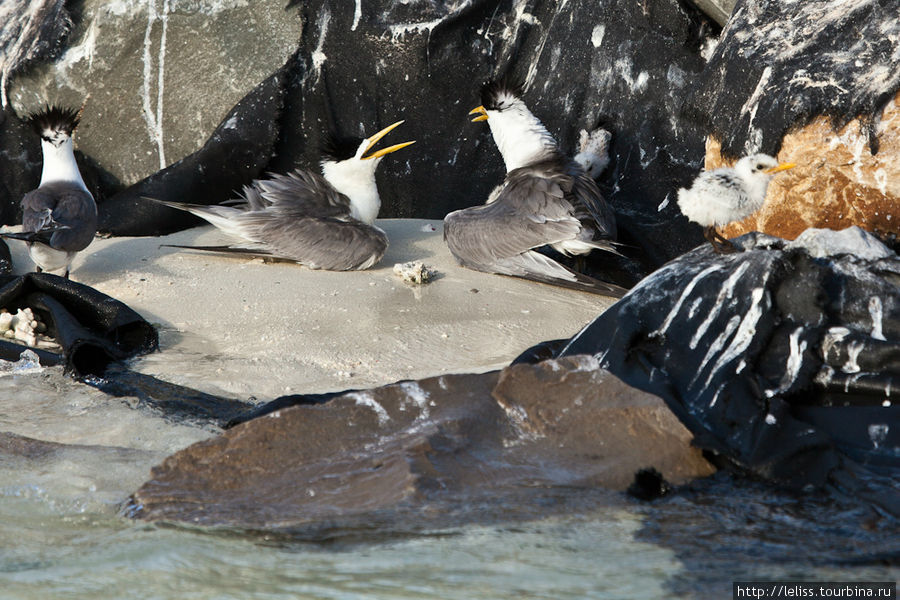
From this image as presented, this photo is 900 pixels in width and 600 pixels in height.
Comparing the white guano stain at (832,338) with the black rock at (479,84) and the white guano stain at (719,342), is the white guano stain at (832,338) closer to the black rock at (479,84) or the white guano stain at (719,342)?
the white guano stain at (719,342)

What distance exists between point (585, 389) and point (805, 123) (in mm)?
2038

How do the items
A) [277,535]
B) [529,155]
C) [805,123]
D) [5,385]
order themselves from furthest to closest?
[529,155], [805,123], [5,385], [277,535]

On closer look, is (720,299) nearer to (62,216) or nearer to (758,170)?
(758,170)

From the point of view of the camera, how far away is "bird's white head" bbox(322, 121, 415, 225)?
5.68 m

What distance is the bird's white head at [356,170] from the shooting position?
5.68m

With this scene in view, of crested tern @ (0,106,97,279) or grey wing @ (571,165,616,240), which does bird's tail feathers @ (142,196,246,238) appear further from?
grey wing @ (571,165,616,240)

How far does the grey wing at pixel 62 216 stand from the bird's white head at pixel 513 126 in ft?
7.55

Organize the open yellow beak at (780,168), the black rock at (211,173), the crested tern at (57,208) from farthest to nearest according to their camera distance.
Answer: the black rock at (211,173), the crested tern at (57,208), the open yellow beak at (780,168)

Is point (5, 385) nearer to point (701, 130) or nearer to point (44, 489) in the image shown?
point (44, 489)

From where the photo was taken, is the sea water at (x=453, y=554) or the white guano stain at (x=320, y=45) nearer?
the sea water at (x=453, y=554)

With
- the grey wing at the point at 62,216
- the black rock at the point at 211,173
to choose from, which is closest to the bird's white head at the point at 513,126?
the black rock at the point at 211,173

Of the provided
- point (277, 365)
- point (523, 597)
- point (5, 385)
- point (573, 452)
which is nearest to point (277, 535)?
point (523, 597)

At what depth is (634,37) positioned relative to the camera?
5695 millimetres

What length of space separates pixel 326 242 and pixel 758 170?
89.3 inches
